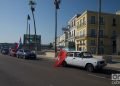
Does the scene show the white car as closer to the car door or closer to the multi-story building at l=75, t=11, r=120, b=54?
the car door

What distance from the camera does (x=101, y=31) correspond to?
239 ft

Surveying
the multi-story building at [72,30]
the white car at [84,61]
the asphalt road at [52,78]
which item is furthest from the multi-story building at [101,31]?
the asphalt road at [52,78]

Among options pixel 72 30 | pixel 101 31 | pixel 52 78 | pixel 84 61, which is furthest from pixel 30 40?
pixel 52 78

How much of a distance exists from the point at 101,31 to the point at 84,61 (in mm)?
53503

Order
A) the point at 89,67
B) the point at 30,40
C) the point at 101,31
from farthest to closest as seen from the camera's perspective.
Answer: the point at 30,40
the point at 101,31
the point at 89,67

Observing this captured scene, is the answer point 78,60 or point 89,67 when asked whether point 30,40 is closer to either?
point 78,60

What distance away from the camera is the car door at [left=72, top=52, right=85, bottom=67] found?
20803 millimetres

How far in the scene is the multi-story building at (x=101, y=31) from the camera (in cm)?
7131

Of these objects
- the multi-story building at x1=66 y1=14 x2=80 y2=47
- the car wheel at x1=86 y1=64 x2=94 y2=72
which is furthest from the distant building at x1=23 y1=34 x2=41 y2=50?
the car wheel at x1=86 y1=64 x2=94 y2=72

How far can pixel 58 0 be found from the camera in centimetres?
4991

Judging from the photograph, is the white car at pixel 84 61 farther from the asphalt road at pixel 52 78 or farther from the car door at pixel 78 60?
the asphalt road at pixel 52 78

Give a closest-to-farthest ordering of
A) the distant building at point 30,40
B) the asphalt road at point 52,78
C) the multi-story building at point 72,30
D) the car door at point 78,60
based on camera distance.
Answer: the asphalt road at point 52,78 < the car door at point 78,60 < the distant building at point 30,40 < the multi-story building at point 72,30

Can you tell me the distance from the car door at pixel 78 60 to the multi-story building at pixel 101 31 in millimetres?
49331

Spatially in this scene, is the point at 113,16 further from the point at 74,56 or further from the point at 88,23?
the point at 74,56
